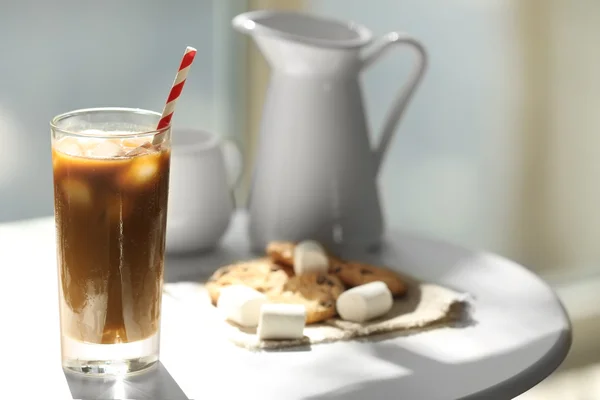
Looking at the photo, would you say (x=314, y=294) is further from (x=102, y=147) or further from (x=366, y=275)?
(x=102, y=147)

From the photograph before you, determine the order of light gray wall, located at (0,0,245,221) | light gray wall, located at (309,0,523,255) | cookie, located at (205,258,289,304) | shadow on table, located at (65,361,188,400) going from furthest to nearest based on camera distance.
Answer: light gray wall, located at (309,0,523,255) < light gray wall, located at (0,0,245,221) < cookie, located at (205,258,289,304) < shadow on table, located at (65,361,188,400)

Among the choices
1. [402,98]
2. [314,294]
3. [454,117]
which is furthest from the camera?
[454,117]

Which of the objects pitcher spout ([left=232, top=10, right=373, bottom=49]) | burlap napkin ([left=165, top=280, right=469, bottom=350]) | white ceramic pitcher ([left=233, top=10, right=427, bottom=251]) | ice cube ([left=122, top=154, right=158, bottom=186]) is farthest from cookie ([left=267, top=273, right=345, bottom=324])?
pitcher spout ([left=232, top=10, right=373, bottom=49])

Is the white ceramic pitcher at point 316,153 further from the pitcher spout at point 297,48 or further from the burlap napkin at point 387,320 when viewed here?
the burlap napkin at point 387,320

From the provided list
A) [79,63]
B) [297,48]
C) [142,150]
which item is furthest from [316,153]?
[79,63]

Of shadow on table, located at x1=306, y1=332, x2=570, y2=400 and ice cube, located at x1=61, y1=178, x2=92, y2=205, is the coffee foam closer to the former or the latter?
ice cube, located at x1=61, y1=178, x2=92, y2=205
